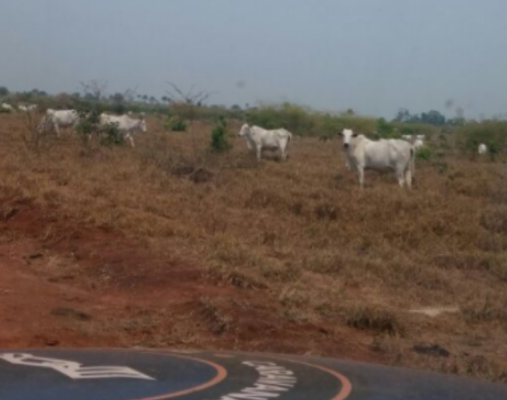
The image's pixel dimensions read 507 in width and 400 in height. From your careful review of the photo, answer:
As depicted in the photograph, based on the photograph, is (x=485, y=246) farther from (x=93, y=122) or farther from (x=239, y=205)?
(x=93, y=122)

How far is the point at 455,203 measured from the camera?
1512 cm

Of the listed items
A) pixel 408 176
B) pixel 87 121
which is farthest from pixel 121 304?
pixel 87 121

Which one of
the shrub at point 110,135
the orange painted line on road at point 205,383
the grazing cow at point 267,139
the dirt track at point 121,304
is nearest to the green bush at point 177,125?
the grazing cow at point 267,139

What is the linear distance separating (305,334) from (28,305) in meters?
2.32

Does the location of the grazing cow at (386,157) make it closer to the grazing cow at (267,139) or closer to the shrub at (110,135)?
the grazing cow at (267,139)

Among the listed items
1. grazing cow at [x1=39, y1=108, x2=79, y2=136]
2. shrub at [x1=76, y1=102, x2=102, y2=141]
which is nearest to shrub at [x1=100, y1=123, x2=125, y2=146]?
shrub at [x1=76, y1=102, x2=102, y2=141]

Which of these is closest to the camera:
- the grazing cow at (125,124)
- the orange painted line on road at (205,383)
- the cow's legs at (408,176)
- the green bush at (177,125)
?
the orange painted line on road at (205,383)

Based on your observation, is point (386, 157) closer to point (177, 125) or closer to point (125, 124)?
point (125, 124)

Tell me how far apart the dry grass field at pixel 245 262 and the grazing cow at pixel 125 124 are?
177 inches

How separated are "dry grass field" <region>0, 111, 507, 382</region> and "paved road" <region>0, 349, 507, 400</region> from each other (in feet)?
10.9

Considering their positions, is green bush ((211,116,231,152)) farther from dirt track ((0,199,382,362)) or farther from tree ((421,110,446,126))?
tree ((421,110,446,126))

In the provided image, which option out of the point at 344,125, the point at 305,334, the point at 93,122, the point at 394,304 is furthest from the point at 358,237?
the point at 344,125

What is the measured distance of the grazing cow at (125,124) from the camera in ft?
72.3

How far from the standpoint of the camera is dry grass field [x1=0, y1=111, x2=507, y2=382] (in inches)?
311
